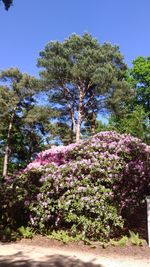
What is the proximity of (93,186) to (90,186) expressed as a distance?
2.9 inches

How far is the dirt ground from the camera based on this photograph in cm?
633

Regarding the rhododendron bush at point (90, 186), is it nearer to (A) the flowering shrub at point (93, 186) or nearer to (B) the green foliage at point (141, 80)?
(A) the flowering shrub at point (93, 186)

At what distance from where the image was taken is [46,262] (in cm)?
631

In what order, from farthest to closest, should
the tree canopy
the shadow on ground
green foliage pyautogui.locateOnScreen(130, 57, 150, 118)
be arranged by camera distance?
green foliage pyautogui.locateOnScreen(130, 57, 150, 118) < the tree canopy < the shadow on ground

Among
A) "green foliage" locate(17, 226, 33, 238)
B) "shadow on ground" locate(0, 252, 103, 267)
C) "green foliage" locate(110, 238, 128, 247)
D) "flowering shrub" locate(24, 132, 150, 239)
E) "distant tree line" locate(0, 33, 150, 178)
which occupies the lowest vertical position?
"shadow on ground" locate(0, 252, 103, 267)

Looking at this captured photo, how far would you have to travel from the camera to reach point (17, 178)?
965cm

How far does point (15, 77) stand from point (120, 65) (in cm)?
919

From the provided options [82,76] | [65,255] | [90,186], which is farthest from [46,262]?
[82,76]

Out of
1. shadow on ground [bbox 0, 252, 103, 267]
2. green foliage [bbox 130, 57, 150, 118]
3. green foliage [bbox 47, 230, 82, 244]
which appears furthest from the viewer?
green foliage [bbox 130, 57, 150, 118]

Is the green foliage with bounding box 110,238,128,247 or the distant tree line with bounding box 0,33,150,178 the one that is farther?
the distant tree line with bounding box 0,33,150,178

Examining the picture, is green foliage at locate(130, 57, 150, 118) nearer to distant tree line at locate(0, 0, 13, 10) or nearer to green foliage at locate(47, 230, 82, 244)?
green foliage at locate(47, 230, 82, 244)

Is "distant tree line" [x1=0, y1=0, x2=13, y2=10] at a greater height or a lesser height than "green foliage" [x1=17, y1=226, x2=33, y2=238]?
greater

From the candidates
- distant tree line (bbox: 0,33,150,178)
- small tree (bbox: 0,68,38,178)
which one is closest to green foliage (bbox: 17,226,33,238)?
distant tree line (bbox: 0,33,150,178)

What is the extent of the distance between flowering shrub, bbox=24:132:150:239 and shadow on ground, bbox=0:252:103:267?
5.29 ft
